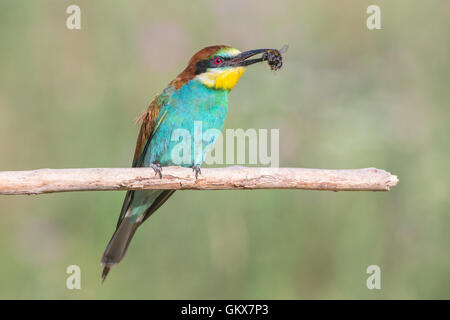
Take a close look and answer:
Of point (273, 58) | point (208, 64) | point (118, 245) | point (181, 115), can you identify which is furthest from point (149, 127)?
point (273, 58)

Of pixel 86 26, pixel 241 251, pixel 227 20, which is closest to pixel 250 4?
pixel 227 20

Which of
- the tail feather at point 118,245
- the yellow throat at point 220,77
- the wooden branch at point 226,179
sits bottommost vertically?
the tail feather at point 118,245

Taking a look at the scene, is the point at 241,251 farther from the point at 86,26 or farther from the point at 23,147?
the point at 86,26

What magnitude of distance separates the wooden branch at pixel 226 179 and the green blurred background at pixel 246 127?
0.91 m

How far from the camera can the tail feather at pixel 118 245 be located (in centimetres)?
308

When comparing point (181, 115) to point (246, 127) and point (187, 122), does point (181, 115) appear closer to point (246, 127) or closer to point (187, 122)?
point (187, 122)

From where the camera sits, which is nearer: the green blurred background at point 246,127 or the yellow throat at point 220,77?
the yellow throat at point 220,77

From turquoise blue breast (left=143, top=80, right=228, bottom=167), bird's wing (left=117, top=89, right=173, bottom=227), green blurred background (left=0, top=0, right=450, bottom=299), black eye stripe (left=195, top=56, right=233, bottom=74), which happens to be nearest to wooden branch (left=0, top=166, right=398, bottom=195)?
turquoise blue breast (left=143, top=80, right=228, bottom=167)

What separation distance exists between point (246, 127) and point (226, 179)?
1.14 metres

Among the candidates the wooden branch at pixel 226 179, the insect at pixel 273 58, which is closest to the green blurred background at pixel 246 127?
the insect at pixel 273 58

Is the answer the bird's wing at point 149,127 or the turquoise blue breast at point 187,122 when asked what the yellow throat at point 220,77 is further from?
the bird's wing at point 149,127

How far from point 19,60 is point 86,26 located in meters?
0.48

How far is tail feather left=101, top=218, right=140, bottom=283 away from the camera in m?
3.08

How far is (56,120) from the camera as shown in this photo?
370cm
